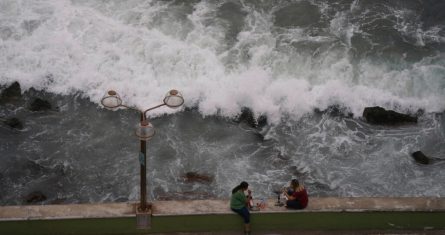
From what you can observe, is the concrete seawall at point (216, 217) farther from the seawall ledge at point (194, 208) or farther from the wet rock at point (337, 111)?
the wet rock at point (337, 111)

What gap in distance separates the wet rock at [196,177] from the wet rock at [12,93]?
6796 millimetres

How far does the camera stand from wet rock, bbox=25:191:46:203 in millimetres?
17828

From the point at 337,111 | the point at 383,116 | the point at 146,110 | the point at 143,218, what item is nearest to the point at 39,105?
the point at 143,218

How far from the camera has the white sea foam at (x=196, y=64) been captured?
71.7ft

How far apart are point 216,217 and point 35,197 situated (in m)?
5.94

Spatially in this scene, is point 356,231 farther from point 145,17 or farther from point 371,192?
point 145,17

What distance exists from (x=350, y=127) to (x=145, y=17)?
9028 millimetres

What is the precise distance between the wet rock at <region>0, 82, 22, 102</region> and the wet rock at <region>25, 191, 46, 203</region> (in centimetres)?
462

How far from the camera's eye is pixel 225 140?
20234 millimetres

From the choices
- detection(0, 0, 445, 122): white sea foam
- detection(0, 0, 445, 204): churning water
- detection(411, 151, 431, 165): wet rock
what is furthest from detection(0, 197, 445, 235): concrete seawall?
detection(0, 0, 445, 122): white sea foam

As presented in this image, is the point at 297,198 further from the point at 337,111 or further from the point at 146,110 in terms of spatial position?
the point at 337,111

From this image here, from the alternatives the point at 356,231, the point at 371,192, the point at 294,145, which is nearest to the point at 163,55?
the point at 294,145

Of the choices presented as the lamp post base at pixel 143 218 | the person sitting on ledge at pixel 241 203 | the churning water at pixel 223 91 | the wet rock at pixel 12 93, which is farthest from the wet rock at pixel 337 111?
the wet rock at pixel 12 93

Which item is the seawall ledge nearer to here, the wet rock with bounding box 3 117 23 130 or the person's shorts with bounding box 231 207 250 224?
the person's shorts with bounding box 231 207 250 224
